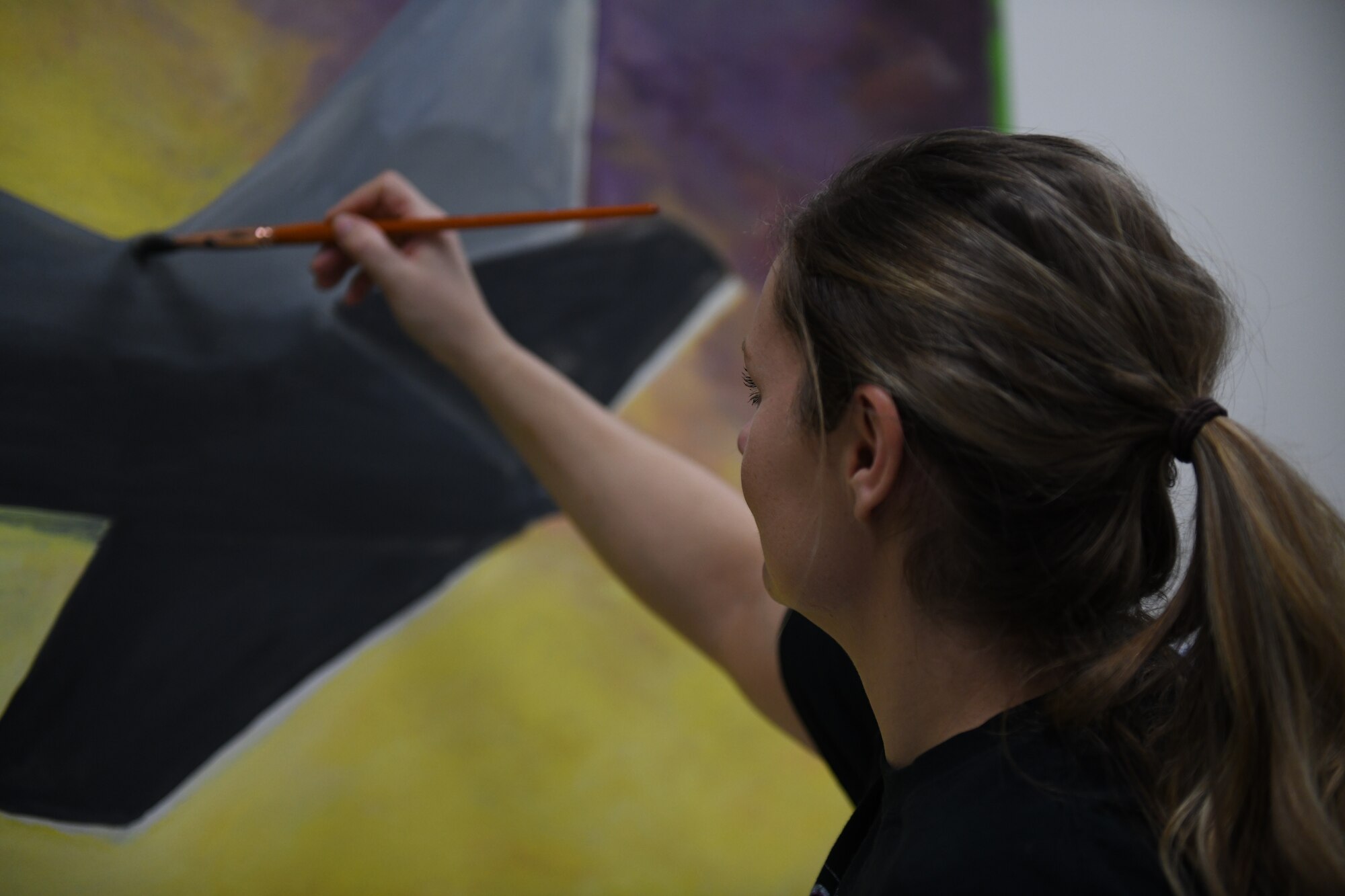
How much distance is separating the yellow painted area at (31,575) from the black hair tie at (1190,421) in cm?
77

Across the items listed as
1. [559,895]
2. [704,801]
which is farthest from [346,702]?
[704,801]

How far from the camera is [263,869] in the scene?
81 centimetres

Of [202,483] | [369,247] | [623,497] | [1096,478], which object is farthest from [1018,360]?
[202,483]

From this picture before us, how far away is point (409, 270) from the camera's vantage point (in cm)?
84

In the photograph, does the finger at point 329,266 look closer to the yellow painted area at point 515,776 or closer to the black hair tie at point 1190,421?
the yellow painted area at point 515,776

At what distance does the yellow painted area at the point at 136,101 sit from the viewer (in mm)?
750

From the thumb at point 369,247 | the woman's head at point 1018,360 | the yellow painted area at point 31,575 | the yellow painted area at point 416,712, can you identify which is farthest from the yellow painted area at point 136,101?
the woman's head at point 1018,360

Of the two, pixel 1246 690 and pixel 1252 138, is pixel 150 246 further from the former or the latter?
pixel 1252 138

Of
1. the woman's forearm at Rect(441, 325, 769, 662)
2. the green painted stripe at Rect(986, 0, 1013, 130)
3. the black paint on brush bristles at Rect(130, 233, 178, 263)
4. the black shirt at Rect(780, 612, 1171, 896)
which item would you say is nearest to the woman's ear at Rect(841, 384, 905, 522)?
the black shirt at Rect(780, 612, 1171, 896)

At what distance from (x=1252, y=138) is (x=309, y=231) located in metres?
1.20

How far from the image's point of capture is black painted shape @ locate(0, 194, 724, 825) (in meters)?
0.74

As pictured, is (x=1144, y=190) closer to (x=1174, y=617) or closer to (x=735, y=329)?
(x=1174, y=617)

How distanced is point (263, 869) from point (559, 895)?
263 mm

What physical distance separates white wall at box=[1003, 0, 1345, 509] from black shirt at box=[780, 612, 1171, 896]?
0.88 metres
